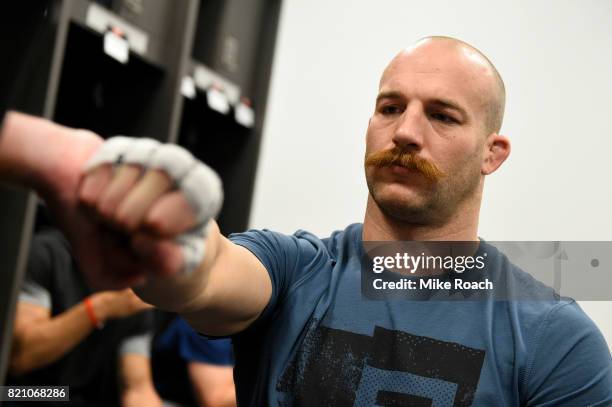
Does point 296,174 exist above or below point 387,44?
below

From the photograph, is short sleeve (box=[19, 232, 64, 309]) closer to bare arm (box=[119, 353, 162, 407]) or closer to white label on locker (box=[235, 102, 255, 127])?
bare arm (box=[119, 353, 162, 407])

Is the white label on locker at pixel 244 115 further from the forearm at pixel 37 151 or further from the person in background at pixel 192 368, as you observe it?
the forearm at pixel 37 151

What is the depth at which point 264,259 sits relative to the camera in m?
1.02

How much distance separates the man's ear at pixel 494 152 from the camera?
1155 mm

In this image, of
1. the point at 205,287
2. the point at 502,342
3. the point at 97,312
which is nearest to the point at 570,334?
the point at 502,342

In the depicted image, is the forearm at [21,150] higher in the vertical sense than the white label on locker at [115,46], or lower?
lower

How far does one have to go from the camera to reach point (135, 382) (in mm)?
1928

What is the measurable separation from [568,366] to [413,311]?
0.23 meters

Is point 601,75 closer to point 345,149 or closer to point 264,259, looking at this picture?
point 345,149

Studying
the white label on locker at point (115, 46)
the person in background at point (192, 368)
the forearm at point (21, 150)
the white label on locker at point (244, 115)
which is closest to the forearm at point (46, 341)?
the person in background at point (192, 368)

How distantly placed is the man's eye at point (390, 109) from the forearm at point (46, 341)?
99cm

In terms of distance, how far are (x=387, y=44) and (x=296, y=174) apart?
1.21 feet

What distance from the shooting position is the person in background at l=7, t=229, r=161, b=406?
1.64 meters

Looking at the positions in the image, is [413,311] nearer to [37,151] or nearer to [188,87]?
[37,151]
